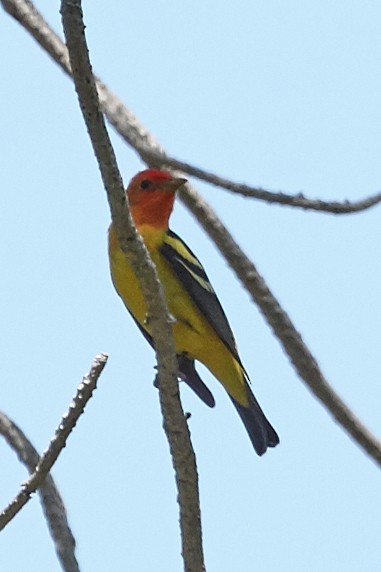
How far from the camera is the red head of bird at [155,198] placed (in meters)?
7.34

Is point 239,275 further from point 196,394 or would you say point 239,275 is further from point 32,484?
point 32,484

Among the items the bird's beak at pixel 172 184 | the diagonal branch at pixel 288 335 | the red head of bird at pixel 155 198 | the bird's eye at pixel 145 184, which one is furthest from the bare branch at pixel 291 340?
the bird's eye at pixel 145 184

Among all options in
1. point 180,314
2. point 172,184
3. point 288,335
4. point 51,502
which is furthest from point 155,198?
point 51,502

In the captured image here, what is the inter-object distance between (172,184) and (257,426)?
155 centimetres

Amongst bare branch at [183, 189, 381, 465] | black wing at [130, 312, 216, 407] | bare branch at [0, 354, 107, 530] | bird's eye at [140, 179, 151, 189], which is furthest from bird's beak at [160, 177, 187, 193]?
bare branch at [0, 354, 107, 530]

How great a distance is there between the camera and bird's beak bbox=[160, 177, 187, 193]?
7.19m

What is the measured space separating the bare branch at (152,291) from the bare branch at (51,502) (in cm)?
46

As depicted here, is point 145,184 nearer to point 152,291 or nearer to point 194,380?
point 194,380

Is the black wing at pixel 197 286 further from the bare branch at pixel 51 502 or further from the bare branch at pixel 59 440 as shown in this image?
the bare branch at pixel 59 440

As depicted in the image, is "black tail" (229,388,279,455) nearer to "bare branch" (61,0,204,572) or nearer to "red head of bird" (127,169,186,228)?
"red head of bird" (127,169,186,228)

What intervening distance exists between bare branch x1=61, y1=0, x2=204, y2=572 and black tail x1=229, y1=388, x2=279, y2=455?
249 cm

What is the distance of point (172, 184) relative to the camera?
7.29 m

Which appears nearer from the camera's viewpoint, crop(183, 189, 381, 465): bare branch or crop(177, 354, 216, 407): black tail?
crop(183, 189, 381, 465): bare branch

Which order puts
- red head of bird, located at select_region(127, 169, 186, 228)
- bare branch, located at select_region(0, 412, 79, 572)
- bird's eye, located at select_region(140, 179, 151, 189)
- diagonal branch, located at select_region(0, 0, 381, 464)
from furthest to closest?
bird's eye, located at select_region(140, 179, 151, 189) → red head of bird, located at select_region(127, 169, 186, 228) → diagonal branch, located at select_region(0, 0, 381, 464) → bare branch, located at select_region(0, 412, 79, 572)
